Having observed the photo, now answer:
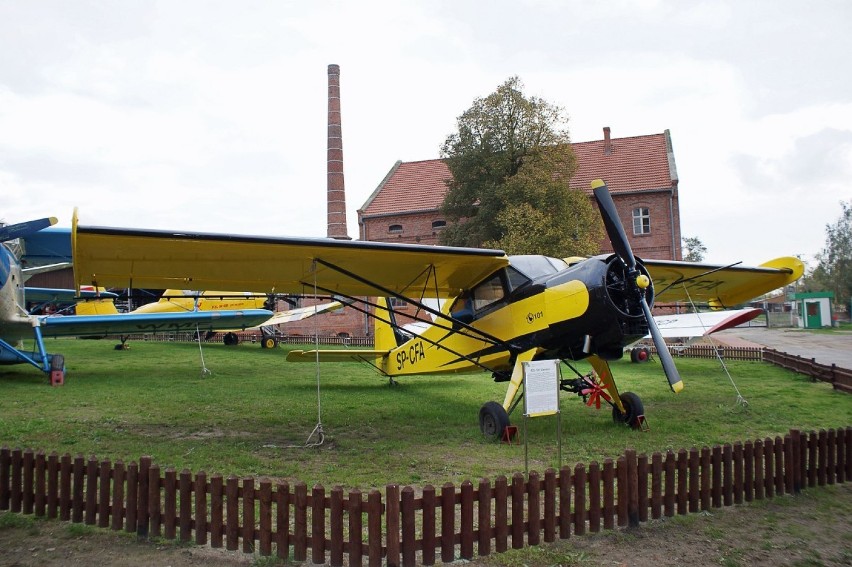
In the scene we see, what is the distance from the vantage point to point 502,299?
10.5 meters

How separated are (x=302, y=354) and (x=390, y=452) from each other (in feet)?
18.3

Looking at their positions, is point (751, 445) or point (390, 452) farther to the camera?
point (390, 452)

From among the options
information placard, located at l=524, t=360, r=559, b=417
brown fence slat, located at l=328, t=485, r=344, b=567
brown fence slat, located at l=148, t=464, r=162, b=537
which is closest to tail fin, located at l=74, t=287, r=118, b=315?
brown fence slat, located at l=148, t=464, r=162, b=537

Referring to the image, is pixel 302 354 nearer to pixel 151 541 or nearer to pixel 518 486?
pixel 151 541

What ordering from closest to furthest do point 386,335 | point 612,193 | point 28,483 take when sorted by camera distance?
point 28,483 → point 386,335 → point 612,193

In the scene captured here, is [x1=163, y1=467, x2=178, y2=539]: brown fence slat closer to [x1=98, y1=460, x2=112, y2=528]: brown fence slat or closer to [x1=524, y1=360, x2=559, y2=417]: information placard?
[x1=98, y1=460, x2=112, y2=528]: brown fence slat

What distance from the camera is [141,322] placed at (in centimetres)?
1834

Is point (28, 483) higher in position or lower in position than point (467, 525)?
higher

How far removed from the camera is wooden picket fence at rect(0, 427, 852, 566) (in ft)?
15.3

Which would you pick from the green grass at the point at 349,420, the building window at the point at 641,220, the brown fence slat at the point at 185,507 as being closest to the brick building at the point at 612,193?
the building window at the point at 641,220

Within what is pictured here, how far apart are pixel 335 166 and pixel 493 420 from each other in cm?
3655

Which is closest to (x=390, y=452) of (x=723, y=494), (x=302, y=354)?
(x=723, y=494)

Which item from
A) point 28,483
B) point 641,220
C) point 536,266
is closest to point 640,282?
point 536,266

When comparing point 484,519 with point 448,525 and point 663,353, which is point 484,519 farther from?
point 663,353
